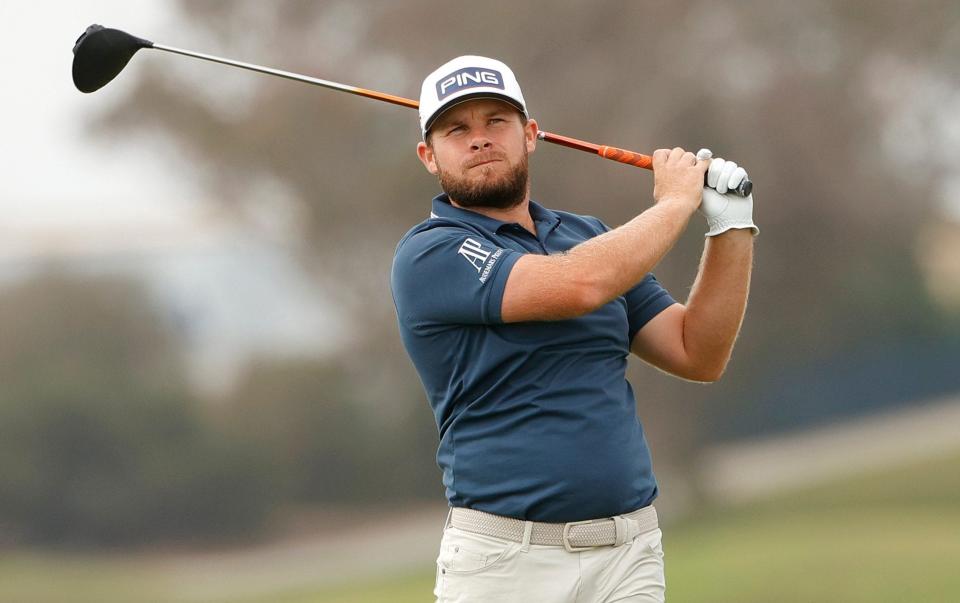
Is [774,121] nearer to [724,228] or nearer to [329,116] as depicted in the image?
[329,116]

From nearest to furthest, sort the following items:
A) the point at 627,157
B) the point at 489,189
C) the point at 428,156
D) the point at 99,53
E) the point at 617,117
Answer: the point at 489,189
the point at 428,156
the point at 627,157
the point at 99,53
the point at 617,117

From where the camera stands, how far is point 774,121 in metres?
16.8

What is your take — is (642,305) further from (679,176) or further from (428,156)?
(428,156)

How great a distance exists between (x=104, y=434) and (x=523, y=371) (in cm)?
1467

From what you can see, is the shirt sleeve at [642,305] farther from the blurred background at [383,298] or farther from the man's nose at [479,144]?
the blurred background at [383,298]

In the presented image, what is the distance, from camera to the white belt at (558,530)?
329 cm

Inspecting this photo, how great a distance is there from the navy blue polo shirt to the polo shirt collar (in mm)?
52

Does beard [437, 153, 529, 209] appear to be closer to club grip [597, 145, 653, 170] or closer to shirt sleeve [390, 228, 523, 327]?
shirt sleeve [390, 228, 523, 327]

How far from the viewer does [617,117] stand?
53.0ft

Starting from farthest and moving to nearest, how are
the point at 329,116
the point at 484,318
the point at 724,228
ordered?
1. the point at 329,116
2. the point at 724,228
3. the point at 484,318

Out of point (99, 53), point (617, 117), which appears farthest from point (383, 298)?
point (99, 53)

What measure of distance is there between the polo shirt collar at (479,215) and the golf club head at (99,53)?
41.5 inches

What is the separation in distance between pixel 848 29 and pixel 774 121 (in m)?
1.44

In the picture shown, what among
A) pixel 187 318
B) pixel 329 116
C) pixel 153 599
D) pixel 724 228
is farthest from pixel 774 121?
pixel 724 228
